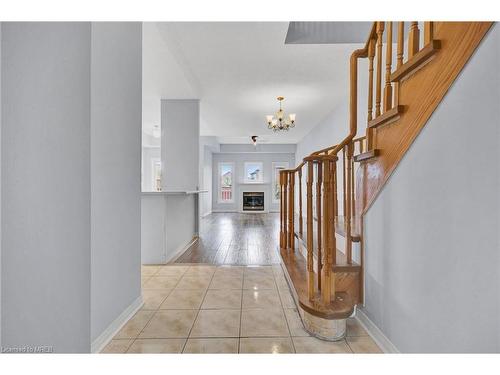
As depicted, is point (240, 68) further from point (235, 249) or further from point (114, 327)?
point (114, 327)

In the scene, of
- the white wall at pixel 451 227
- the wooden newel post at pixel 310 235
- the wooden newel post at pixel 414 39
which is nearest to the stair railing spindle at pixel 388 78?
the wooden newel post at pixel 414 39

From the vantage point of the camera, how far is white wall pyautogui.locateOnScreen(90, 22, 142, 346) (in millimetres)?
1531

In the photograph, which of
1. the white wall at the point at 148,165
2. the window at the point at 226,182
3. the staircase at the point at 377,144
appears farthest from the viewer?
the window at the point at 226,182

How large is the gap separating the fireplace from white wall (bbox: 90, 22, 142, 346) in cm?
864

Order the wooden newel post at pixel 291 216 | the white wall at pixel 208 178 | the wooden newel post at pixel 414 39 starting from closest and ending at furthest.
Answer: the wooden newel post at pixel 414 39
the wooden newel post at pixel 291 216
the white wall at pixel 208 178

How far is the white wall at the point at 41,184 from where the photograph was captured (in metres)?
1.23

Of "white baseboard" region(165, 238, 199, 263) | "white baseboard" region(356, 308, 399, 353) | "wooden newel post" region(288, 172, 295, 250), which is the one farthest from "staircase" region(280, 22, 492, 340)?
"white baseboard" region(165, 238, 199, 263)

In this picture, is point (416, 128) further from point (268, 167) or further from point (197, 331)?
point (268, 167)

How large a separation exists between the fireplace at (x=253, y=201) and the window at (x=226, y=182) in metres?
0.60

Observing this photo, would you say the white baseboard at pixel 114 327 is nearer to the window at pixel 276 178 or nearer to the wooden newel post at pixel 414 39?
the wooden newel post at pixel 414 39

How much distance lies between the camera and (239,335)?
5.48ft

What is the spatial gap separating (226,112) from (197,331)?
4899 mm

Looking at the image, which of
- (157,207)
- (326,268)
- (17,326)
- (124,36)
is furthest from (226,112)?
(17,326)
